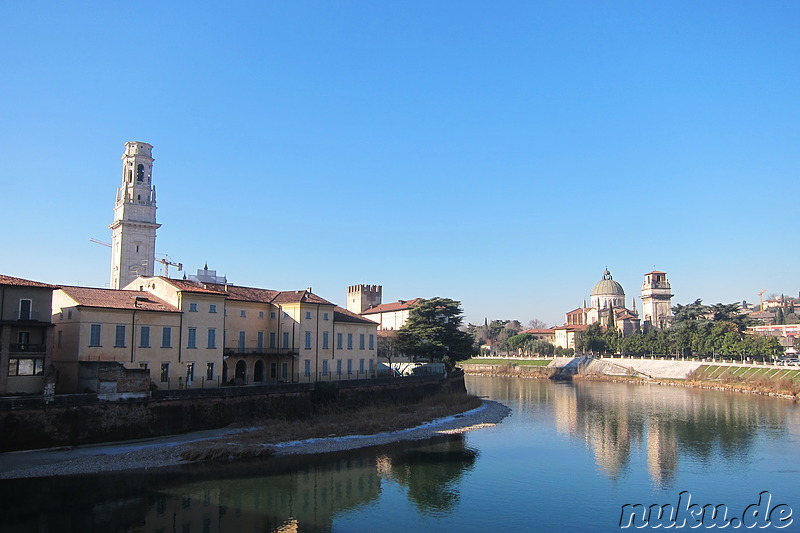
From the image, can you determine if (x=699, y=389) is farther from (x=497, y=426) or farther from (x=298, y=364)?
(x=298, y=364)

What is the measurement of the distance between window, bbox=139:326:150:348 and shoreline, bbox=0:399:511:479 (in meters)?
5.95

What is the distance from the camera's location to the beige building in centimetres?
2978

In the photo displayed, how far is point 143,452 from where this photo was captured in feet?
95.4

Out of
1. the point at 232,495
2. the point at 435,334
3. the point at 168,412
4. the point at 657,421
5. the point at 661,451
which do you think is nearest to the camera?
the point at 232,495

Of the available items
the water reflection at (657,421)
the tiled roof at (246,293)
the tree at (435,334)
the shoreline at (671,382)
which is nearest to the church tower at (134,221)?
the tiled roof at (246,293)

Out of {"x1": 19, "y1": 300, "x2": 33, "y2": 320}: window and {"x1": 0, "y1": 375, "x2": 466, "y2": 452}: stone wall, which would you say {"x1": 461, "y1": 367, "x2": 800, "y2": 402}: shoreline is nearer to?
{"x1": 0, "y1": 375, "x2": 466, "y2": 452}: stone wall

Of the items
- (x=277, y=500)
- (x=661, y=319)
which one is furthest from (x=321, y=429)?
(x=661, y=319)

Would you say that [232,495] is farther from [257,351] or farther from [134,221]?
[134,221]

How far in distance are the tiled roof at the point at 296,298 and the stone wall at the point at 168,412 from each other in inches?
259

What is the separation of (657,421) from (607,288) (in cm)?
11138

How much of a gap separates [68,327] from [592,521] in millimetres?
28405

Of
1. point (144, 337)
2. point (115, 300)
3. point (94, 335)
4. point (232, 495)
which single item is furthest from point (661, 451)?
point (115, 300)

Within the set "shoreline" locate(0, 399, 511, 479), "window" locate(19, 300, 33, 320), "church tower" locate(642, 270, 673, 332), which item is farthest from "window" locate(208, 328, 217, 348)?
"church tower" locate(642, 270, 673, 332)

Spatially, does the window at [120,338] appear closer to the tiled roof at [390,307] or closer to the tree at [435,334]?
the tree at [435,334]
